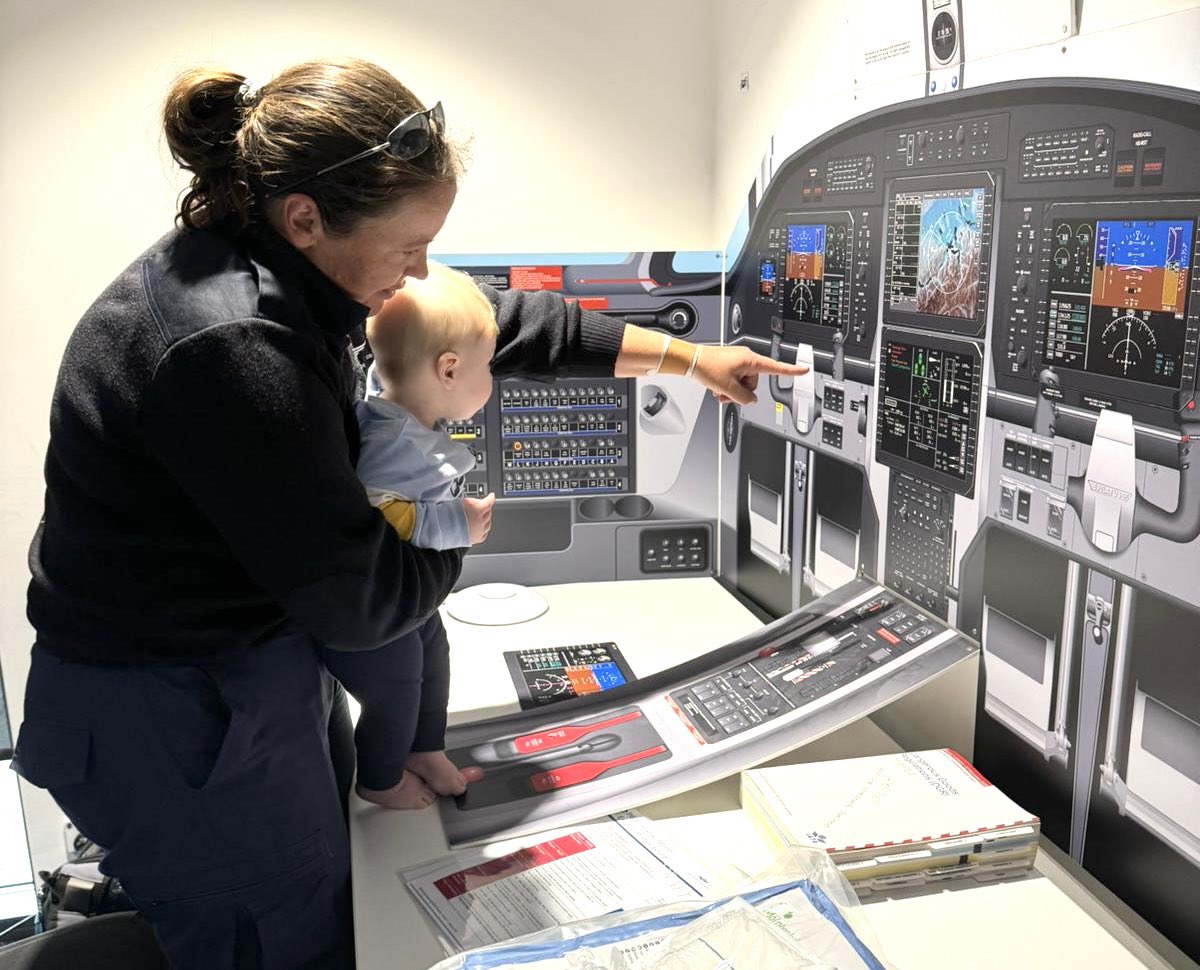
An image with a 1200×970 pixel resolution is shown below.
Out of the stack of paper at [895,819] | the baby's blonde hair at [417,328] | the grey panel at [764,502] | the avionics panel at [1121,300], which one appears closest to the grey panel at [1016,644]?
the stack of paper at [895,819]

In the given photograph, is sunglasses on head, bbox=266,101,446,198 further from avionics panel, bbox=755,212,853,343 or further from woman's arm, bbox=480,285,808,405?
avionics panel, bbox=755,212,853,343

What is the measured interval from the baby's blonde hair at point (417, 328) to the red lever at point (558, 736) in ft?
1.85

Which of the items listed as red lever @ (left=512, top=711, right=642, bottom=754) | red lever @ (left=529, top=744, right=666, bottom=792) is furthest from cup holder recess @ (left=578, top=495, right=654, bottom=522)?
red lever @ (left=529, top=744, right=666, bottom=792)

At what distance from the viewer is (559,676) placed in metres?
1.77

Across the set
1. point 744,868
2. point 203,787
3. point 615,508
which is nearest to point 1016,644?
point 744,868

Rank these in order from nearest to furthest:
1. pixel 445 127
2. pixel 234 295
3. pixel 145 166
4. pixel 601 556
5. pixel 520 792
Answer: pixel 234 295 < pixel 445 127 < pixel 520 792 < pixel 145 166 < pixel 601 556

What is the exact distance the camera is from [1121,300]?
1095 mm

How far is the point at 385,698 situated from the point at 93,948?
56cm

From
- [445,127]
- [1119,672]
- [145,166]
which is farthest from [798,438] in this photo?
[145,166]

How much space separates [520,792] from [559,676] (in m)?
0.40

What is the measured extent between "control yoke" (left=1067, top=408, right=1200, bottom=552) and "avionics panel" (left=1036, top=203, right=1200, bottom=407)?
40 mm

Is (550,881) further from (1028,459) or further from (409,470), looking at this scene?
(1028,459)

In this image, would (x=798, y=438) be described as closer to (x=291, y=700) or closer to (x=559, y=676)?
(x=559, y=676)

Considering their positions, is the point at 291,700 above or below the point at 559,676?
above
